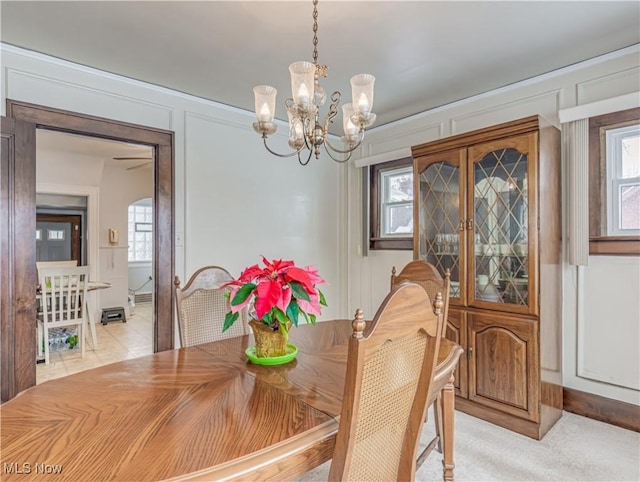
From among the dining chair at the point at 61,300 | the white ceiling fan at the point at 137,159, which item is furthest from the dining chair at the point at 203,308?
the white ceiling fan at the point at 137,159

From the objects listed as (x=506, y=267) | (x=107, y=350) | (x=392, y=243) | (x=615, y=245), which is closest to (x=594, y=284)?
(x=615, y=245)

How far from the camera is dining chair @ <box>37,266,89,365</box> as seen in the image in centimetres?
386

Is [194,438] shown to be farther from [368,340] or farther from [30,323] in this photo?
[30,323]

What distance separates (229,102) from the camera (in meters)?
3.26

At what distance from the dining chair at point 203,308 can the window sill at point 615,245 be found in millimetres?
2420

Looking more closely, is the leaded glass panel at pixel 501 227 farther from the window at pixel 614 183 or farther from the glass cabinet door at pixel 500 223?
the window at pixel 614 183

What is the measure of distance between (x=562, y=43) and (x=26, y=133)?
3.48 metres

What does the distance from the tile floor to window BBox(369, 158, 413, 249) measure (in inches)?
117

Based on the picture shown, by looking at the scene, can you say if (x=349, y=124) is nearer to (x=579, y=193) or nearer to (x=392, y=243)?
(x=579, y=193)

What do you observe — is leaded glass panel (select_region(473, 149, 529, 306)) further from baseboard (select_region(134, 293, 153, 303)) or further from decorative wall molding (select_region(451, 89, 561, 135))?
baseboard (select_region(134, 293, 153, 303))

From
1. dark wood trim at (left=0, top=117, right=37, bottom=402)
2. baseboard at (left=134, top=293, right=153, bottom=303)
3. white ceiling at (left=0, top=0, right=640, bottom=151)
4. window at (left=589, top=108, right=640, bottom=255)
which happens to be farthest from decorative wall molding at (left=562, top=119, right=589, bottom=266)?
baseboard at (left=134, top=293, right=153, bottom=303)

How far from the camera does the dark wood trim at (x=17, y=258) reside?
220 centimetres

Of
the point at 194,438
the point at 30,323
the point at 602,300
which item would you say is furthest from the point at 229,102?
the point at 602,300

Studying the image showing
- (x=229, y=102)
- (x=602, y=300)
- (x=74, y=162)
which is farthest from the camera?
(x=74, y=162)
